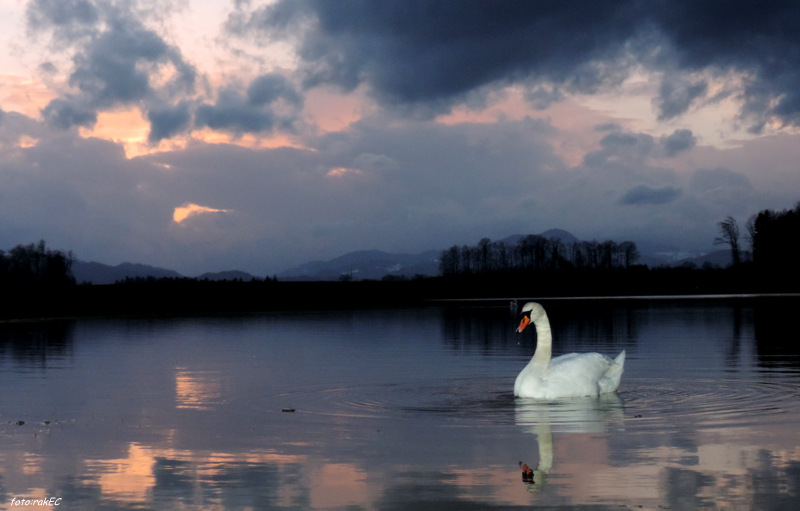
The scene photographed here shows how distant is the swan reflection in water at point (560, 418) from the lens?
11531mm

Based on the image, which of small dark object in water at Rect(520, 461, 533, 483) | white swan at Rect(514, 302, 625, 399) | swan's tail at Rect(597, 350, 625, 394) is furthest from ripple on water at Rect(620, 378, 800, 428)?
small dark object in water at Rect(520, 461, 533, 483)

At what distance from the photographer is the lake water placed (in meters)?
9.63

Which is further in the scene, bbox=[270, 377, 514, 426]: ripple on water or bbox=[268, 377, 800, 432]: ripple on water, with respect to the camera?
bbox=[270, 377, 514, 426]: ripple on water

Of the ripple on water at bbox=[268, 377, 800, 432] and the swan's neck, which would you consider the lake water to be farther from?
the swan's neck

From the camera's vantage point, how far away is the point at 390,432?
13703 mm

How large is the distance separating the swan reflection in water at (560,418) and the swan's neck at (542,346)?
0.82 metres

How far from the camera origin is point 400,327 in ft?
145

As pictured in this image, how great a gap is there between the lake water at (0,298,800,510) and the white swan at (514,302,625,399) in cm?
39

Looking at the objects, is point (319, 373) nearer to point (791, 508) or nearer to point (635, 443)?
point (635, 443)

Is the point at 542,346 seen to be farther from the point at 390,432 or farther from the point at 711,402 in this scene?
the point at 390,432

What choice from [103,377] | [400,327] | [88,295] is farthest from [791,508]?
[88,295]

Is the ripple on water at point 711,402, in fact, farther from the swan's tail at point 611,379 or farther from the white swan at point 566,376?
the white swan at point 566,376

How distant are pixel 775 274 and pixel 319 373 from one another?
120475mm

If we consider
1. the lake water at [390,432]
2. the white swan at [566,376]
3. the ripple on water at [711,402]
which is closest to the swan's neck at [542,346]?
the white swan at [566,376]
